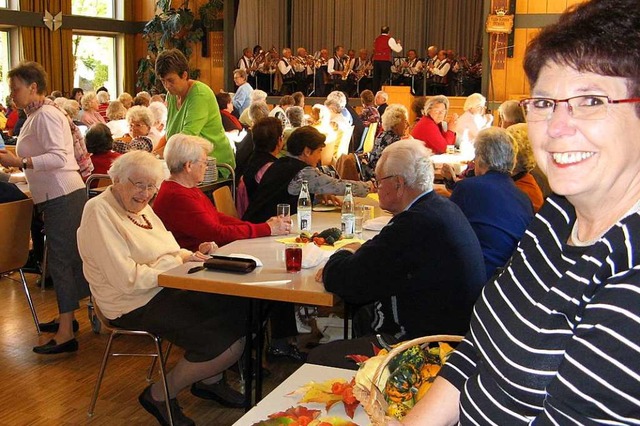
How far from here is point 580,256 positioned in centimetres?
123

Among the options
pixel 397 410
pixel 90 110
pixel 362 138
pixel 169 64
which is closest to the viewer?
pixel 397 410

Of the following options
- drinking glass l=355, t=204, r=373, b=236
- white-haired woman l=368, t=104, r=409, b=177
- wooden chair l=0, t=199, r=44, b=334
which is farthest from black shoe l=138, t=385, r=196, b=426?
white-haired woman l=368, t=104, r=409, b=177

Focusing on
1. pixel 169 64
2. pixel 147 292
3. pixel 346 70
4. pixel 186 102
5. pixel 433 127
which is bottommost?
pixel 147 292

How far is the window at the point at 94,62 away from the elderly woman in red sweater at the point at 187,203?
13355mm

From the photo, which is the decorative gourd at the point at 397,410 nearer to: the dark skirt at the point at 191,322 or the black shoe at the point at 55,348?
the dark skirt at the point at 191,322

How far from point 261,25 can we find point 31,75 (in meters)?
14.5

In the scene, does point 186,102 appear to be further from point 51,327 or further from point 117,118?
point 117,118

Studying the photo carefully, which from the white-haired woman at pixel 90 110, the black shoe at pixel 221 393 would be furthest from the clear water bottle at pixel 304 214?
the white-haired woman at pixel 90 110

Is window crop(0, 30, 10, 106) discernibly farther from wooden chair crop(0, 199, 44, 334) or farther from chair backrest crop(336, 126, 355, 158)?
wooden chair crop(0, 199, 44, 334)

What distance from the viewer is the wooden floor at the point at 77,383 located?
3609 mm

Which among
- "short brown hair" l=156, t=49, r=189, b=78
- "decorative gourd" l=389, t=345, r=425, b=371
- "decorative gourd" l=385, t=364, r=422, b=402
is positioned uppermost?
"short brown hair" l=156, t=49, r=189, b=78

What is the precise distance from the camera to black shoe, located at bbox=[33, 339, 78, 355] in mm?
4371

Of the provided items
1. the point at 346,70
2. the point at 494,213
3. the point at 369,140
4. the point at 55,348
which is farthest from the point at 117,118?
the point at 346,70

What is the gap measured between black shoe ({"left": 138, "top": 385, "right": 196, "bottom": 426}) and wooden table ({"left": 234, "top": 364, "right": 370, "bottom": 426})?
1526 mm
